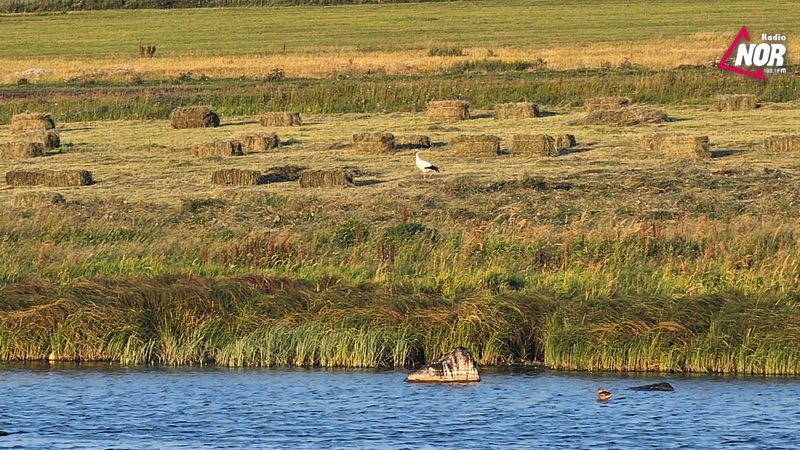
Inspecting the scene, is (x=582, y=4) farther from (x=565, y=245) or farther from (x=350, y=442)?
(x=350, y=442)

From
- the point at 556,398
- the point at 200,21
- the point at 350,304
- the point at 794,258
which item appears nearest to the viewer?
the point at 556,398

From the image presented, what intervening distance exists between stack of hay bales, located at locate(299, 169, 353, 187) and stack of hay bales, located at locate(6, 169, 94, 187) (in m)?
6.74

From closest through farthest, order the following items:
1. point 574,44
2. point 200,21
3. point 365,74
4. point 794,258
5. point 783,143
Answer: point 794,258 → point 783,143 → point 365,74 → point 574,44 → point 200,21

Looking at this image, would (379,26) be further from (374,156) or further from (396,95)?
(374,156)

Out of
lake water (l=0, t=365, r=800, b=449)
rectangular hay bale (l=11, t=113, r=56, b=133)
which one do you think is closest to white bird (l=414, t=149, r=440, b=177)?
lake water (l=0, t=365, r=800, b=449)

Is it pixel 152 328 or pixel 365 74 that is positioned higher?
pixel 365 74

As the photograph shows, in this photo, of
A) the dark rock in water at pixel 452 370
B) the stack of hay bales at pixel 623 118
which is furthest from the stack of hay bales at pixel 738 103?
the dark rock in water at pixel 452 370

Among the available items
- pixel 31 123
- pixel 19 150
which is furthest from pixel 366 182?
pixel 31 123

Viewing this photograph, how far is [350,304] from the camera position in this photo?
25.6 meters

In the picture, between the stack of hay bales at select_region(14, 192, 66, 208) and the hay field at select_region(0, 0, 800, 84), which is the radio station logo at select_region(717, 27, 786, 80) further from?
the stack of hay bales at select_region(14, 192, 66, 208)

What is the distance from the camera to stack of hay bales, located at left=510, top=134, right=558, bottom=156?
4838cm

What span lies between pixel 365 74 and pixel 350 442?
6442 centimetres

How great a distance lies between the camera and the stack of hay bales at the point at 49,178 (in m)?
44.4

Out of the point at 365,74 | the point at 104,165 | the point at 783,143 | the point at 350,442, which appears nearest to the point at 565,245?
the point at 350,442
